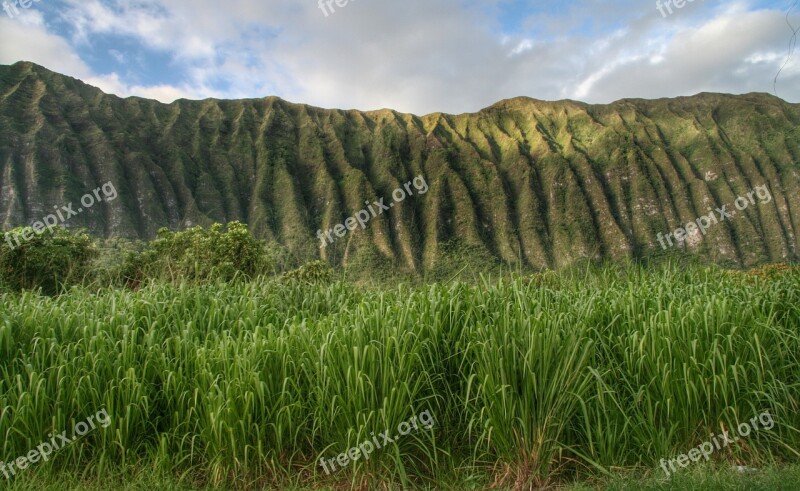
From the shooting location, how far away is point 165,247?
24.2 m

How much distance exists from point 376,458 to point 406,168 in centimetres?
12269

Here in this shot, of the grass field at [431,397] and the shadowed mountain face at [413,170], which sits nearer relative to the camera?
the grass field at [431,397]

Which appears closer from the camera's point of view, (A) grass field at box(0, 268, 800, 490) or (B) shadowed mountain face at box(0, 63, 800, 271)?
(A) grass field at box(0, 268, 800, 490)

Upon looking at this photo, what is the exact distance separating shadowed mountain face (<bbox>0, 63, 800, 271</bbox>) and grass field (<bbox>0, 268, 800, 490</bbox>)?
7884cm

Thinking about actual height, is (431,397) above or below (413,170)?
below

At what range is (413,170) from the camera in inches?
4892

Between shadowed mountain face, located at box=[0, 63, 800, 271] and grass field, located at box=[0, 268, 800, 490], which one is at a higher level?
shadowed mountain face, located at box=[0, 63, 800, 271]

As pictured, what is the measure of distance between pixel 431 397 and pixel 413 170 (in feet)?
398

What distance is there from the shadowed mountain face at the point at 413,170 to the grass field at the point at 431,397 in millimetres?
78840

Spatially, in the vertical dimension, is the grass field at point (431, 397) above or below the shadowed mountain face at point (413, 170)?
below

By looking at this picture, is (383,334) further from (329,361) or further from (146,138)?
(146,138)

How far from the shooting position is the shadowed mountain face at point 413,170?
9081cm

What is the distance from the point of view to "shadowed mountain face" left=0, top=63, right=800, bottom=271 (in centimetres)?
9081

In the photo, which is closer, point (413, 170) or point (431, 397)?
point (431, 397)
